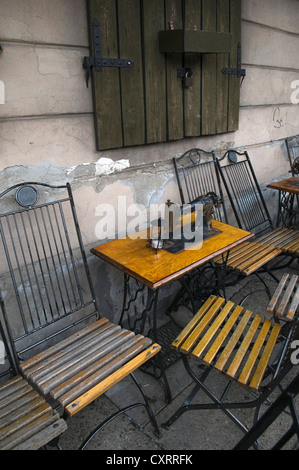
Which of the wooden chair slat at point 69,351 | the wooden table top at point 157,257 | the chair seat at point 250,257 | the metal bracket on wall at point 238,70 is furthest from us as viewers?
the metal bracket on wall at point 238,70

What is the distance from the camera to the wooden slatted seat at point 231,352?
71.1 inches

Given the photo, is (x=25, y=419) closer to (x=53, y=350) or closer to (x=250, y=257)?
(x=53, y=350)

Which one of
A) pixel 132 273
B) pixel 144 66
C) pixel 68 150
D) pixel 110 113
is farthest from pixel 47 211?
pixel 144 66

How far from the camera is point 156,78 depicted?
2.75m

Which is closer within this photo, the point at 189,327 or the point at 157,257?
the point at 189,327

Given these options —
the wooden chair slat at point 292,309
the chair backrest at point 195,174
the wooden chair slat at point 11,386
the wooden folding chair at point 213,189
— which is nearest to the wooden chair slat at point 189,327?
the wooden chair slat at point 292,309

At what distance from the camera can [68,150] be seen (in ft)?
7.88

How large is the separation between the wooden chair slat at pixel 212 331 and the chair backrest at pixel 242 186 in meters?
1.49

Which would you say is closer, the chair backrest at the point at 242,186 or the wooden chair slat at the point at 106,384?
the wooden chair slat at the point at 106,384

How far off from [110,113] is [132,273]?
117 centimetres

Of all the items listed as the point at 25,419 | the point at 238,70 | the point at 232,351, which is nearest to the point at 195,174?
the point at 238,70

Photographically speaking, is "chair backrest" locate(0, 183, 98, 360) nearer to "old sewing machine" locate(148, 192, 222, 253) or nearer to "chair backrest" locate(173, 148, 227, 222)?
"old sewing machine" locate(148, 192, 222, 253)

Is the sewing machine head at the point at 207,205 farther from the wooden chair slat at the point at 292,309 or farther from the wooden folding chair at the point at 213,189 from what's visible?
the wooden chair slat at the point at 292,309

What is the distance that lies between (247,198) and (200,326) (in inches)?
87.9
